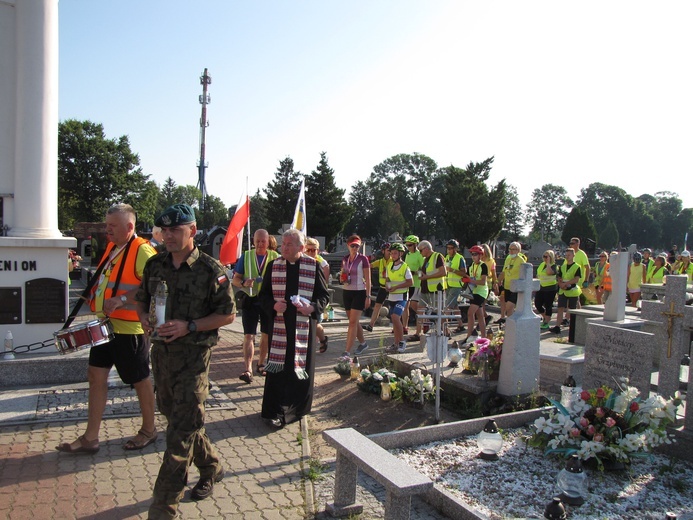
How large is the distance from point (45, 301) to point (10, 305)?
398 millimetres

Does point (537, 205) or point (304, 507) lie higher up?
point (537, 205)

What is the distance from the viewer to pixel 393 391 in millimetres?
6867

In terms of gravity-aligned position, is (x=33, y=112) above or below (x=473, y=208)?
below

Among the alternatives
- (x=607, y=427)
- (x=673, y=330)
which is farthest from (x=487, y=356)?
(x=607, y=427)

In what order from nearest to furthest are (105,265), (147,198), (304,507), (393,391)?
1. (304,507)
2. (105,265)
3. (393,391)
4. (147,198)

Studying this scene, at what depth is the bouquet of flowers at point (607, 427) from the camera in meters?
4.62

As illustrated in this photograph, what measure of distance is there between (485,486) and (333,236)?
4679 centimetres

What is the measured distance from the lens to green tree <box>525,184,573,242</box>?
348 feet

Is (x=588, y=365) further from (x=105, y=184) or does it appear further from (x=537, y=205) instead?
(x=537, y=205)

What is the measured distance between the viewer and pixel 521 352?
6.56 m

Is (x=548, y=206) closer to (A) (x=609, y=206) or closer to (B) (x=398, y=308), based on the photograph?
(A) (x=609, y=206)

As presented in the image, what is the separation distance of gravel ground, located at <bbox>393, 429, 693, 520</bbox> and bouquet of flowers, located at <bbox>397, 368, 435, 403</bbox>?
1.30 meters

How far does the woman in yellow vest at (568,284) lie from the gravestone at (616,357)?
663 centimetres

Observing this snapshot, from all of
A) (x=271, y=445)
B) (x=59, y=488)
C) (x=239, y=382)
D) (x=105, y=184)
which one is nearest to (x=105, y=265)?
(x=59, y=488)
